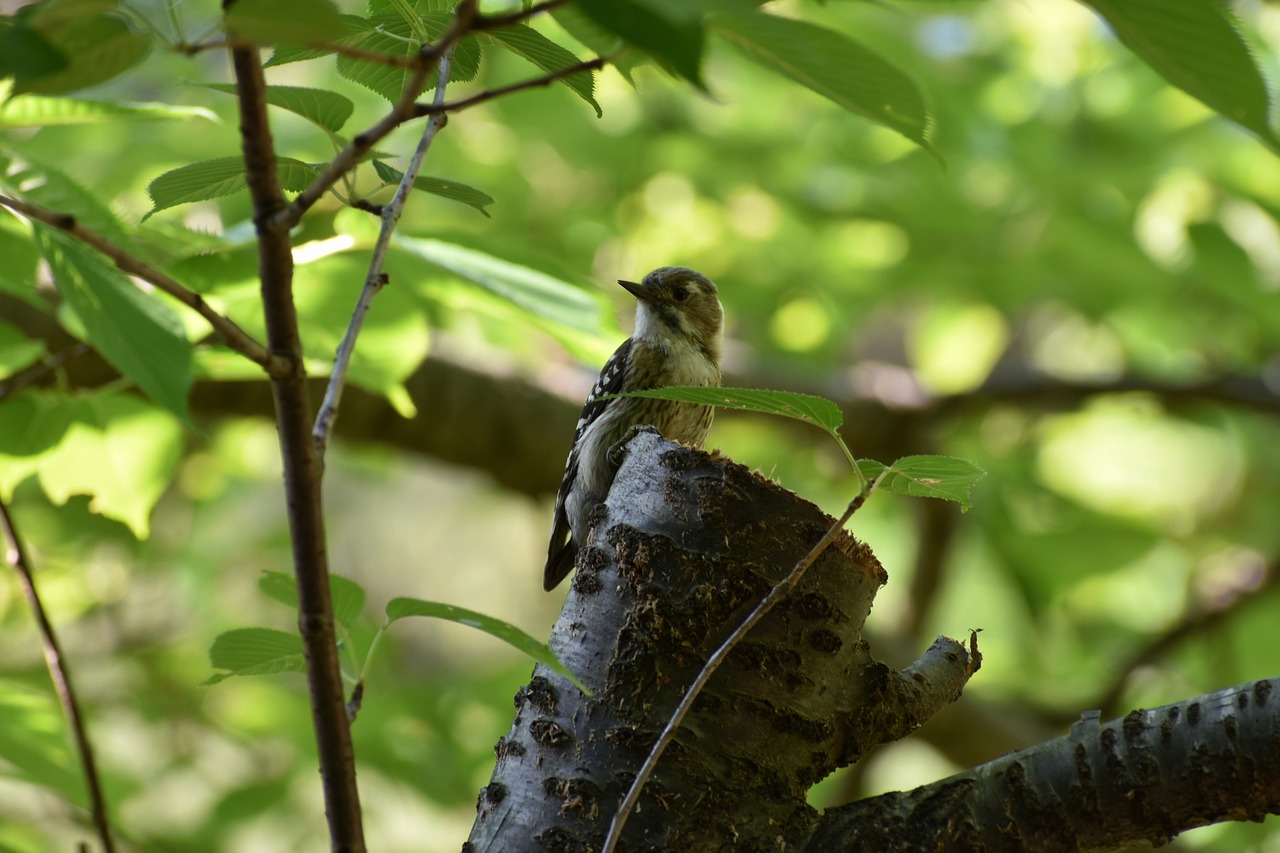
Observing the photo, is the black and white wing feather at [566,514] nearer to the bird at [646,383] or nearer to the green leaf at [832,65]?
the bird at [646,383]

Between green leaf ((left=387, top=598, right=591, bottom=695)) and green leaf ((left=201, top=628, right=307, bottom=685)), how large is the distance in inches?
8.1

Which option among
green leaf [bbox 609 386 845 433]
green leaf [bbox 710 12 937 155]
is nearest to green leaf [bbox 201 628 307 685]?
green leaf [bbox 609 386 845 433]

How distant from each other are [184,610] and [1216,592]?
17.9 feet

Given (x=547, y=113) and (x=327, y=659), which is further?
(x=547, y=113)

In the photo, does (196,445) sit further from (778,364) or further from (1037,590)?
(1037,590)

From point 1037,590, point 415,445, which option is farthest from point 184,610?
point 1037,590

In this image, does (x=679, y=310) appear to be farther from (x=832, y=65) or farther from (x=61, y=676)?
(x=832, y=65)

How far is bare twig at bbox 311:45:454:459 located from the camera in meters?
1.10

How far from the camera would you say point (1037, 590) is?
470 cm

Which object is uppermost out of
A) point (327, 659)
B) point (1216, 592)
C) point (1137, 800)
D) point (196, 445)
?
point (196, 445)

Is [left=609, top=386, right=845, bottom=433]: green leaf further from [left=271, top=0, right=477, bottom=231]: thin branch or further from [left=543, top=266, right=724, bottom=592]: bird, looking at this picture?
[left=543, top=266, right=724, bottom=592]: bird

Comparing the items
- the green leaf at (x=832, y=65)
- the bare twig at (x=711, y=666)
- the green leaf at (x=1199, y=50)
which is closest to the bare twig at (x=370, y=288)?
the green leaf at (x=832, y=65)

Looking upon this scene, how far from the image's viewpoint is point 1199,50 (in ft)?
2.81

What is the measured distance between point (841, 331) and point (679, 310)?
6.67 ft
